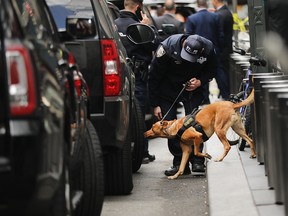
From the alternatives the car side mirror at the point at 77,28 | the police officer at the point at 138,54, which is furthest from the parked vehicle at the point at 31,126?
the police officer at the point at 138,54

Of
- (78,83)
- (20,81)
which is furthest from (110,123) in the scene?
(20,81)

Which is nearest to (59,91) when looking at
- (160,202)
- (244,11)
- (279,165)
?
(279,165)

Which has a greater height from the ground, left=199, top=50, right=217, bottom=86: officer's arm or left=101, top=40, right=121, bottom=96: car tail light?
left=101, top=40, right=121, bottom=96: car tail light

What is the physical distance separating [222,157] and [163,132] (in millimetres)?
788

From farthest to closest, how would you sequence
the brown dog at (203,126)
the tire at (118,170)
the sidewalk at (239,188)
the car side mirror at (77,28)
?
the brown dog at (203,126) → the tire at (118,170) → the sidewalk at (239,188) → the car side mirror at (77,28)

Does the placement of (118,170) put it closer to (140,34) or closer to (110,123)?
(110,123)

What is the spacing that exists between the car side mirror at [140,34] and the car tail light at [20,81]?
22.7 feet

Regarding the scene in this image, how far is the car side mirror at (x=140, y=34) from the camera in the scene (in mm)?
12648

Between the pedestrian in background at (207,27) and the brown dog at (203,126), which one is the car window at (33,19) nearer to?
the brown dog at (203,126)

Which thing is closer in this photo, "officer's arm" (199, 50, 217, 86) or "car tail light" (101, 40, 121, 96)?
"car tail light" (101, 40, 121, 96)

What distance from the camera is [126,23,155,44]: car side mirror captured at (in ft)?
41.5

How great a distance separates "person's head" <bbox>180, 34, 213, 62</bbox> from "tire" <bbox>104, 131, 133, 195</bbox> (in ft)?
5.99

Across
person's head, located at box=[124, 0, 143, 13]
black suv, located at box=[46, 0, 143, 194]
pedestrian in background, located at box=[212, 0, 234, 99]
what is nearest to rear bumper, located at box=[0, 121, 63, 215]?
black suv, located at box=[46, 0, 143, 194]

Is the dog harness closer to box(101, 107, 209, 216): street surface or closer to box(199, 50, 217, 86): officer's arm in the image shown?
box(101, 107, 209, 216): street surface
